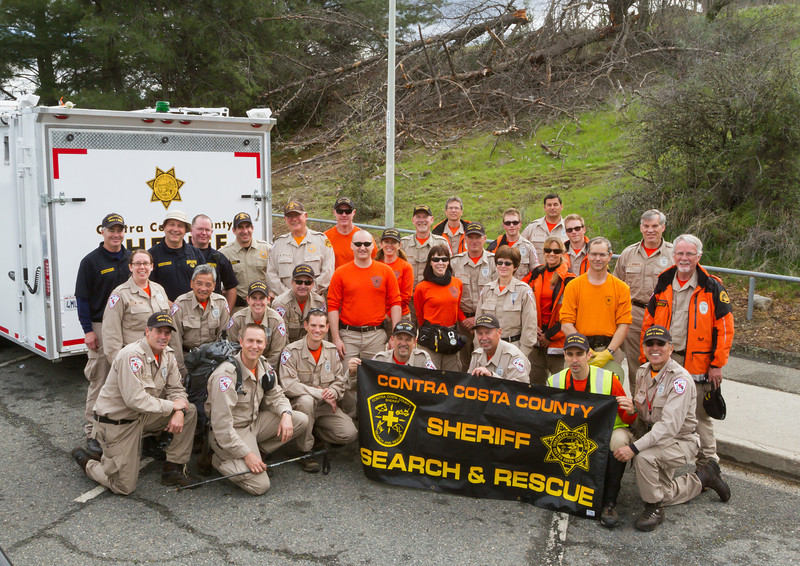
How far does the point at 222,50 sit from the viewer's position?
2180 centimetres

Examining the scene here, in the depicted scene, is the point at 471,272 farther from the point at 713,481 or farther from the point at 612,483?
the point at 713,481

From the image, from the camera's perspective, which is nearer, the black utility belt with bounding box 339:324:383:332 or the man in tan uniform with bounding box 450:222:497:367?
the black utility belt with bounding box 339:324:383:332

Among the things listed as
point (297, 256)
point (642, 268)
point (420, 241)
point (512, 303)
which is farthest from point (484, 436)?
point (297, 256)

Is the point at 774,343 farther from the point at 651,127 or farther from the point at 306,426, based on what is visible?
the point at 306,426

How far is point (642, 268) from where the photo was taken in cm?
730

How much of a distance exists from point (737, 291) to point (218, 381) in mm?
7486

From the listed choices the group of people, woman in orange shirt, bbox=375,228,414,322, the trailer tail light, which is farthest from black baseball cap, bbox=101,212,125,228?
woman in orange shirt, bbox=375,228,414,322

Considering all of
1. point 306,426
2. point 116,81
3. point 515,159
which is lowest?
point 306,426

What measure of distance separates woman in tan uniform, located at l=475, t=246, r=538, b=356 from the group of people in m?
0.01

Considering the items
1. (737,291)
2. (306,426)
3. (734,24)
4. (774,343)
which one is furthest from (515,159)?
(306,426)

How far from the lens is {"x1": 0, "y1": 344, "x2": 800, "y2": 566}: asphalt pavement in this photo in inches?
192

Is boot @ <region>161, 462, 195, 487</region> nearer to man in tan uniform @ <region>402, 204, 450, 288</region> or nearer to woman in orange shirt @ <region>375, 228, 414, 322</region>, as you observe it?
woman in orange shirt @ <region>375, 228, 414, 322</region>

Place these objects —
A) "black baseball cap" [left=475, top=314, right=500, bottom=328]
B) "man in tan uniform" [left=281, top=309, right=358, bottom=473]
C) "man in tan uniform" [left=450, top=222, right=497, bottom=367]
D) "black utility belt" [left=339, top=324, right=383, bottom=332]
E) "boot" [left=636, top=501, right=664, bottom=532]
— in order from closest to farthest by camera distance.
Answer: "boot" [left=636, top=501, right=664, bottom=532], "black baseball cap" [left=475, top=314, right=500, bottom=328], "man in tan uniform" [left=281, top=309, right=358, bottom=473], "black utility belt" [left=339, top=324, right=383, bottom=332], "man in tan uniform" [left=450, top=222, right=497, bottom=367]

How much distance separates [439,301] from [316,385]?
1468 millimetres
